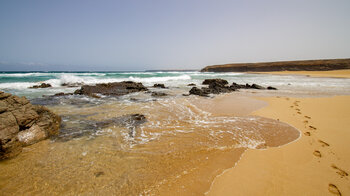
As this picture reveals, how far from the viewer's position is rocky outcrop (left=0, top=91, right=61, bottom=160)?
3052 millimetres

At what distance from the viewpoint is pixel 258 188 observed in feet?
7.11

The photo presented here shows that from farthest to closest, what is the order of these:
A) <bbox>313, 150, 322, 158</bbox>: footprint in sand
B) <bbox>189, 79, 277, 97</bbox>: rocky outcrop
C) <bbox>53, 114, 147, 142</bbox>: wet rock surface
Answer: <bbox>189, 79, 277, 97</bbox>: rocky outcrop, <bbox>53, 114, 147, 142</bbox>: wet rock surface, <bbox>313, 150, 322, 158</bbox>: footprint in sand

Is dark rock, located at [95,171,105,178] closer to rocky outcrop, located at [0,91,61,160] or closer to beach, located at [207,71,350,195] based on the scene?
beach, located at [207,71,350,195]

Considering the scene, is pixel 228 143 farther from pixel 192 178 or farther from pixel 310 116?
pixel 310 116

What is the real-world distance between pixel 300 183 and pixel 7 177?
452 cm

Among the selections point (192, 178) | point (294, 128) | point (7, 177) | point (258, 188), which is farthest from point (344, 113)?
point (7, 177)

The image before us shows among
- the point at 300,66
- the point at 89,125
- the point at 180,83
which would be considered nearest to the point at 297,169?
the point at 89,125

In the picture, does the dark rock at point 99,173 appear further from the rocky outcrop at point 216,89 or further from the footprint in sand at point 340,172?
the rocky outcrop at point 216,89

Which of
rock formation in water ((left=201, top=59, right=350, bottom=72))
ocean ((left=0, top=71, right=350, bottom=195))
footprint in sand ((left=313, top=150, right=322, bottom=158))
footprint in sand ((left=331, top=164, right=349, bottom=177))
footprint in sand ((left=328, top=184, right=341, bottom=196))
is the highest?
rock formation in water ((left=201, top=59, right=350, bottom=72))

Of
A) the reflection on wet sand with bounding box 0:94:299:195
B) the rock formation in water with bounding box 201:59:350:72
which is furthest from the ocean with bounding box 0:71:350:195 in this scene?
the rock formation in water with bounding box 201:59:350:72

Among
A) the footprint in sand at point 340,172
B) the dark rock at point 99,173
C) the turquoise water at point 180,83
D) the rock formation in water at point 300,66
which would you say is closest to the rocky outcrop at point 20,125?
the dark rock at point 99,173

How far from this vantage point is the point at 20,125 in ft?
11.8

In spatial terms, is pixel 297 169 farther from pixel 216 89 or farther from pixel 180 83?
pixel 180 83

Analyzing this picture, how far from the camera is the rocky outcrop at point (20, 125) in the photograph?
3052mm
